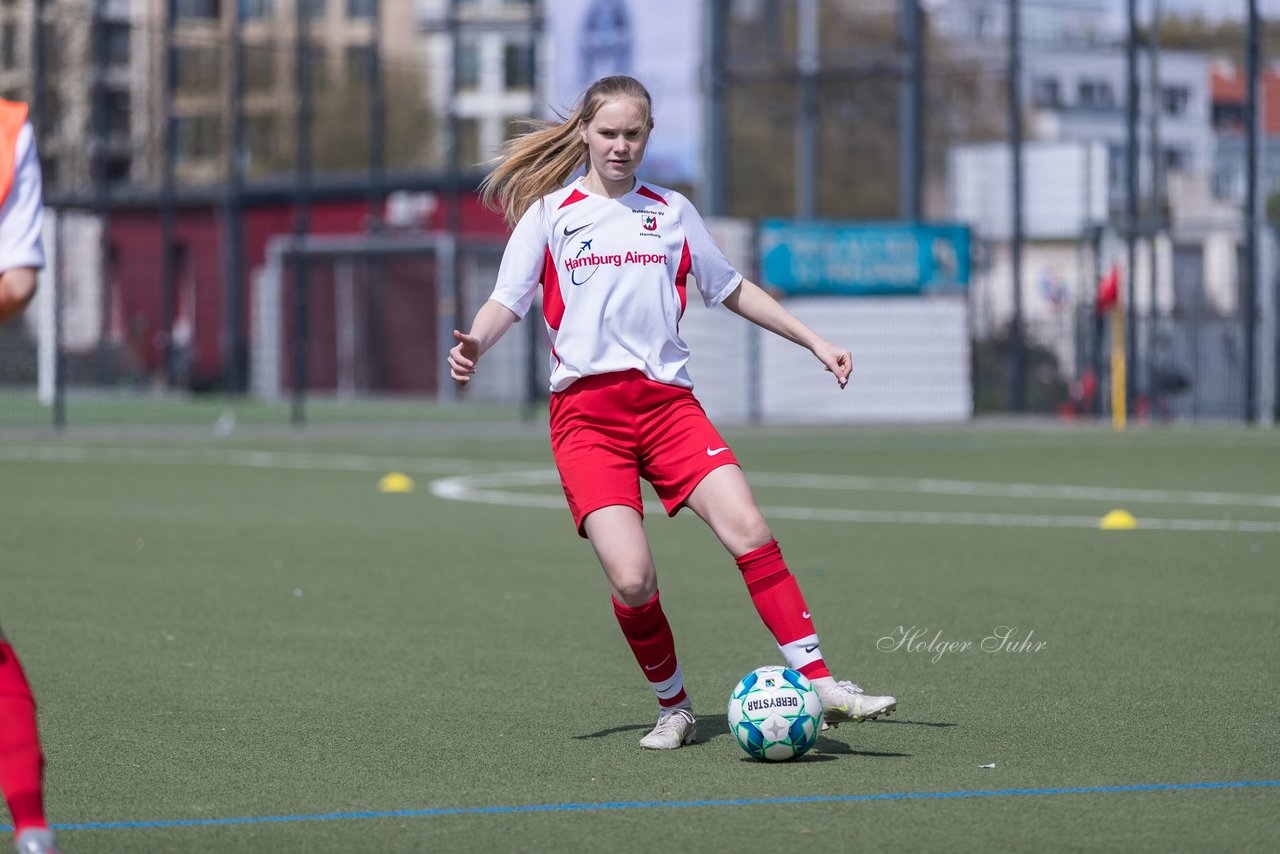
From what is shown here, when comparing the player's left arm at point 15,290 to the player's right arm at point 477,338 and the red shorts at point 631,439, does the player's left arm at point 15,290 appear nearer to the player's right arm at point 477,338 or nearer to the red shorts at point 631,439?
the player's right arm at point 477,338

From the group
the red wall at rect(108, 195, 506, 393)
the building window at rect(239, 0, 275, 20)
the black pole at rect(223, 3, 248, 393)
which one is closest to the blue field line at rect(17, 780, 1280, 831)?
the red wall at rect(108, 195, 506, 393)

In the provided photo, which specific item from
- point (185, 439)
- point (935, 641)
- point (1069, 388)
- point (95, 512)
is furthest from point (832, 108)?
point (935, 641)

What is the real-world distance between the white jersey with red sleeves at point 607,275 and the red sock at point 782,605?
1.85 feet

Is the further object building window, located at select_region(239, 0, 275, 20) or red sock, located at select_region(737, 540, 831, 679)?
building window, located at select_region(239, 0, 275, 20)

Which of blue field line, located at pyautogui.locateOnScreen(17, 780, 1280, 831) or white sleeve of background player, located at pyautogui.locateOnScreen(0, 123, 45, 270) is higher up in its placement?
white sleeve of background player, located at pyautogui.locateOnScreen(0, 123, 45, 270)

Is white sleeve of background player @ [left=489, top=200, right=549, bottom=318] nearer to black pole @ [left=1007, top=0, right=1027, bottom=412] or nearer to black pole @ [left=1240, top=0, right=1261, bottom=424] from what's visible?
black pole @ [left=1240, top=0, right=1261, bottom=424]

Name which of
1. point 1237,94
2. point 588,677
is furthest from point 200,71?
point 588,677

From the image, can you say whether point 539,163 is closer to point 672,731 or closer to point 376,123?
point 672,731

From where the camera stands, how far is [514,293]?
20.4 ft

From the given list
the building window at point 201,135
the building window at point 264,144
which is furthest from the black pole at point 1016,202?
the building window at point 201,135

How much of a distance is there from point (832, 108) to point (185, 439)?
39.8 meters

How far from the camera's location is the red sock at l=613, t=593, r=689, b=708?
6094 mm

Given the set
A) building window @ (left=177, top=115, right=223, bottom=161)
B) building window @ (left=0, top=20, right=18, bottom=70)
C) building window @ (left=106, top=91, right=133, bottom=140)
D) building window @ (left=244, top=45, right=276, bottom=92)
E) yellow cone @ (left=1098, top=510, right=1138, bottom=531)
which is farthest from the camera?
building window @ (left=106, top=91, right=133, bottom=140)

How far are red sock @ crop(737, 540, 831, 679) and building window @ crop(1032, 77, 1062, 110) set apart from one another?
1936 inches
